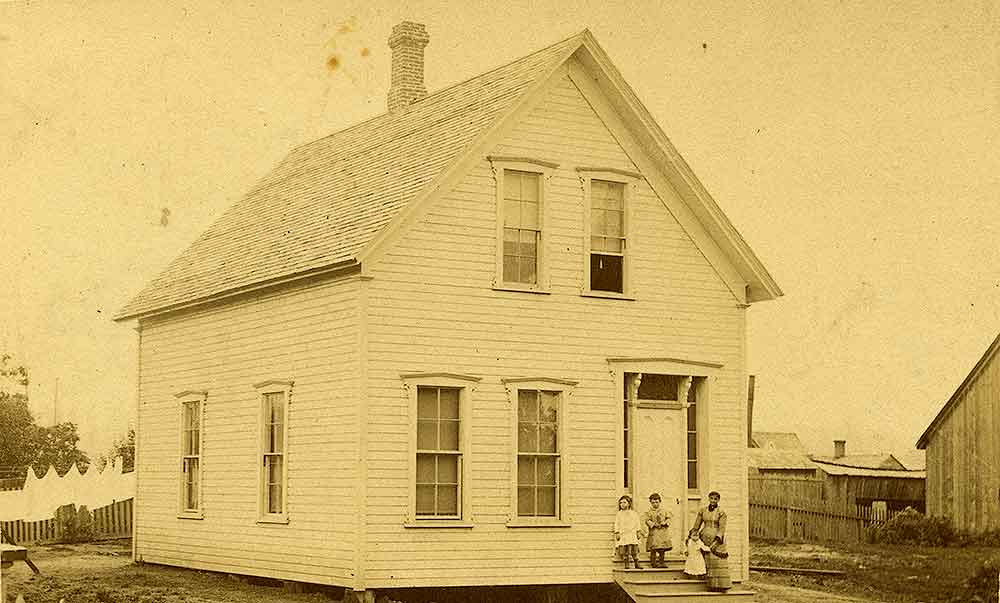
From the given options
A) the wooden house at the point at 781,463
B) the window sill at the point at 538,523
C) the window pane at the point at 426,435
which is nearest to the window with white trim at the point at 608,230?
the window pane at the point at 426,435

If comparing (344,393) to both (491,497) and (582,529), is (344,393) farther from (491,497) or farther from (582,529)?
(582,529)

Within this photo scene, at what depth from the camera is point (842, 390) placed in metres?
38.1

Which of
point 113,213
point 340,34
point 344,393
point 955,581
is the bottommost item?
point 955,581

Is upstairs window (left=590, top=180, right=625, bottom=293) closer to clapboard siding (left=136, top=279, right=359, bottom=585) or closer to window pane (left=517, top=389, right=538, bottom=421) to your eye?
window pane (left=517, top=389, right=538, bottom=421)

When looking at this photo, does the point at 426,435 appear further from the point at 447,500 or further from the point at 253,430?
the point at 253,430

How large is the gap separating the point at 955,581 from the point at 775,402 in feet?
80.1

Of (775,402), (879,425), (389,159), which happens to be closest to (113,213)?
(389,159)

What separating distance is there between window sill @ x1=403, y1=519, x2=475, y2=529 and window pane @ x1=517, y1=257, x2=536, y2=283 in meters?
3.80

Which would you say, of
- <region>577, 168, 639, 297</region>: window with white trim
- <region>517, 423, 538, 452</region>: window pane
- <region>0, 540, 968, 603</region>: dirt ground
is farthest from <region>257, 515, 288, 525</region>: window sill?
<region>577, 168, 639, 297</region>: window with white trim

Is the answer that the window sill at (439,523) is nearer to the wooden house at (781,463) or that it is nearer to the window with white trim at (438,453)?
the window with white trim at (438,453)

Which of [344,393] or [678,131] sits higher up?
[678,131]

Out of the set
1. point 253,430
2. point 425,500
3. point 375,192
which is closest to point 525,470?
point 425,500

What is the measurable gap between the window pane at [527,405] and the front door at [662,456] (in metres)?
1.79

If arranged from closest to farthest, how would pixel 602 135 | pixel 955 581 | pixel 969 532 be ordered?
pixel 602 135, pixel 955 581, pixel 969 532
